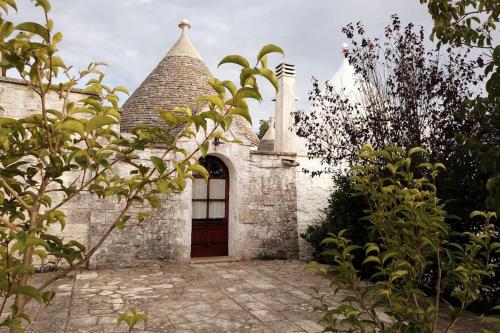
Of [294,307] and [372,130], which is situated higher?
[372,130]

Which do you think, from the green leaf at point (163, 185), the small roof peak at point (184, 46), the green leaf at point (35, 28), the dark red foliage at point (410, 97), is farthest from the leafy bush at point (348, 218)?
the small roof peak at point (184, 46)

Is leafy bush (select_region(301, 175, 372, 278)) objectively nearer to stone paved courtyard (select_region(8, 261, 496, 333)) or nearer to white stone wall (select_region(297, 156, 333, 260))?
white stone wall (select_region(297, 156, 333, 260))

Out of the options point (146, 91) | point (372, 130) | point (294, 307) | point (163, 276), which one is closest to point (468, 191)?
point (372, 130)

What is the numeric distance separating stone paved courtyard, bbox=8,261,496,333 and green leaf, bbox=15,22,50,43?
3.44 m

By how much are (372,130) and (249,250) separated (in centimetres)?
400

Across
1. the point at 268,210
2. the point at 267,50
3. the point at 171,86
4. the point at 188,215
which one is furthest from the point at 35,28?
the point at 171,86

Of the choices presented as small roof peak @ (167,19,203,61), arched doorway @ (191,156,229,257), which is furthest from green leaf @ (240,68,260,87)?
small roof peak @ (167,19,203,61)

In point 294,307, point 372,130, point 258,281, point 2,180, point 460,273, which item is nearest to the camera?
point 2,180

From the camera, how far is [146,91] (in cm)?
1111

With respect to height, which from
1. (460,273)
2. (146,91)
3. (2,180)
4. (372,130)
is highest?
(146,91)

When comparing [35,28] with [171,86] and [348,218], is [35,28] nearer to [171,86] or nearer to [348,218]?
[348,218]

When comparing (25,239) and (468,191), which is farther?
(468,191)

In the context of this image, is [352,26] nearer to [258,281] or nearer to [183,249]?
[258,281]

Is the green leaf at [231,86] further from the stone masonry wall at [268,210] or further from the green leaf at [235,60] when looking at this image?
the stone masonry wall at [268,210]
